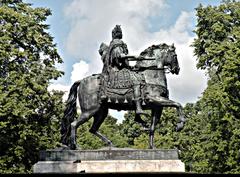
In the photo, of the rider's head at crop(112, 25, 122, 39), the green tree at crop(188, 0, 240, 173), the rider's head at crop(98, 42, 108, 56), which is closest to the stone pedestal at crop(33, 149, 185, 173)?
the rider's head at crop(98, 42, 108, 56)

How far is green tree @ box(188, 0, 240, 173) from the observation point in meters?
25.0

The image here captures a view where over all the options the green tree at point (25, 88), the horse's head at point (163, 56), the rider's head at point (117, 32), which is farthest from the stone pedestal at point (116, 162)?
the green tree at point (25, 88)

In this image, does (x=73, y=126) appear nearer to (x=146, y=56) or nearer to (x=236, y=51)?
(x=146, y=56)

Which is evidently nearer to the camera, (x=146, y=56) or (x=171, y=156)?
(x=171, y=156)

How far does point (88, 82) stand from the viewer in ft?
42.0

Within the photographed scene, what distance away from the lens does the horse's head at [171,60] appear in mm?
13008

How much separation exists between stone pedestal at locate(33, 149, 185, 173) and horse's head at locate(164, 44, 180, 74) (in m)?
2.59

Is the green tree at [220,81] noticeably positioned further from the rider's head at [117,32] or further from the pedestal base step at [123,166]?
the pedestal base step at [123,166]

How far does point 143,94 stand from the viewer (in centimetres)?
1230

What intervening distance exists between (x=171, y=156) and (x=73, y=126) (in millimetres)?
2690

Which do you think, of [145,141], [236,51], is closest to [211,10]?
[236,51]

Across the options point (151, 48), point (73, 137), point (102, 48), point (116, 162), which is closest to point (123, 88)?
point (151, 48)

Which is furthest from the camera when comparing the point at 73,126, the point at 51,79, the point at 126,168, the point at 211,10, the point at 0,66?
the point at 211,10

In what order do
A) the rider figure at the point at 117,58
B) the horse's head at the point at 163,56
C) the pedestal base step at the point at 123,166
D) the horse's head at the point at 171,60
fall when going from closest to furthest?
the pedestal base step at the point at 123,166, the rider figure at the point at 117,58, the horse's head at the point at 163,56, the horse's head at the point at 171,60
